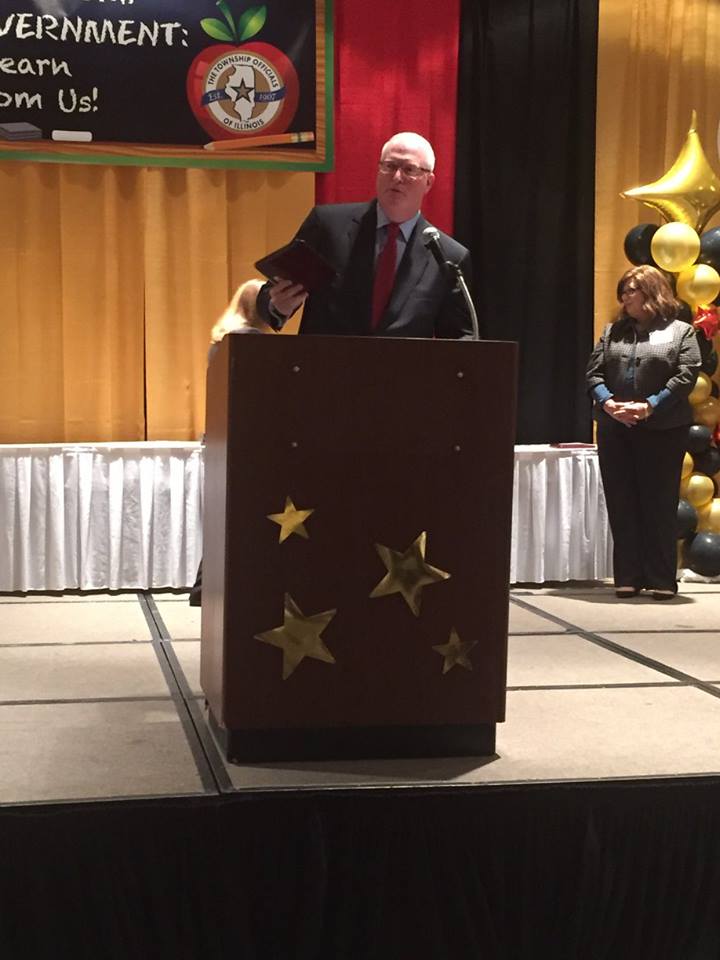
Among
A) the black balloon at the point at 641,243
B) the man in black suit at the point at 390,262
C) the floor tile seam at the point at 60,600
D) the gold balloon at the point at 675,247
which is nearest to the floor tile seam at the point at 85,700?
the man in black suit at the point at 390,262

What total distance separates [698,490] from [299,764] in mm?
3589

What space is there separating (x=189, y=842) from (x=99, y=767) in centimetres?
32

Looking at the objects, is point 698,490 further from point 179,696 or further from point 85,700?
point 85,700

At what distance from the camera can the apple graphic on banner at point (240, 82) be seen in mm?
5391

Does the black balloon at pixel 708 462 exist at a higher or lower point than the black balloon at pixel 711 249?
lower

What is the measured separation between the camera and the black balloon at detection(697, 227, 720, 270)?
5375mm

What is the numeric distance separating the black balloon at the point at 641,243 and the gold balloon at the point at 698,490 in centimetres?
104

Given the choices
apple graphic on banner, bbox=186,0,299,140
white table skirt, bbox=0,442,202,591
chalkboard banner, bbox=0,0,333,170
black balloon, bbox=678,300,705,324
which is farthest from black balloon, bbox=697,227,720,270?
white table skirt, bbox=0,442,202,591

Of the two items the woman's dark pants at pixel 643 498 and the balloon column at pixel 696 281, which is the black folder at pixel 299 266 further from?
the balloon column at pixel 696 281

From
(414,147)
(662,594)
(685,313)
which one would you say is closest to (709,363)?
(685,313)

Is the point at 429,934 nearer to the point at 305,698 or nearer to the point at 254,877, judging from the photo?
the point at 254,877

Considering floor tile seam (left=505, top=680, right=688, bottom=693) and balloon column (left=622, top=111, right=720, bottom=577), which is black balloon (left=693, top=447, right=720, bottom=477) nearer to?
balloon column (left=622, top=111, right=720, bottom=577)

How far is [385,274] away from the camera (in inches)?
118

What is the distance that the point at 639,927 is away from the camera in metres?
2.19
